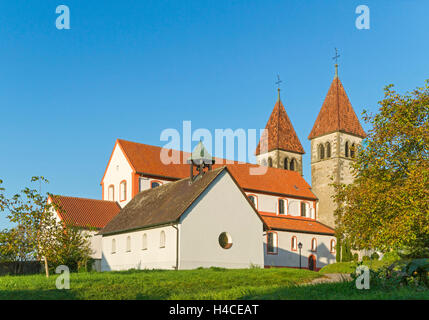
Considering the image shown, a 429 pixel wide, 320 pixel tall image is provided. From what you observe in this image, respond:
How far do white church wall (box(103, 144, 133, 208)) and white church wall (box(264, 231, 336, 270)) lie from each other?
1513 centimetres

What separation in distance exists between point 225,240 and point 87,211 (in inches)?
671

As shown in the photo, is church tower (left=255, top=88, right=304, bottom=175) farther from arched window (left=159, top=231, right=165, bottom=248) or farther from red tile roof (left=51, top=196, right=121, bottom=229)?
arched window (left=159, top=231, right=165, bottom=248)

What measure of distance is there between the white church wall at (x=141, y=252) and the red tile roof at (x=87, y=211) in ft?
10.7

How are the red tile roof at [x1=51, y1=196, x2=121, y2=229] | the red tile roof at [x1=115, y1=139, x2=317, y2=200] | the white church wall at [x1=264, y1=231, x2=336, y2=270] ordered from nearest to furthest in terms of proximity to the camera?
the red tile roof at [x1=51, y1=196, x2=121, y2=229], the red tile roof at [x1=115, y1=139, x2=317, y2=200], the white church wall at [x1=264, y1=231, x2=336, y2=270]

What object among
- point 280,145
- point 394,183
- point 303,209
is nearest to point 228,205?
point 394,183

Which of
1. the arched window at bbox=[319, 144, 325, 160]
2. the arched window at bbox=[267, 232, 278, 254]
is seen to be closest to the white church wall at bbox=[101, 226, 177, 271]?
A: the arched window at bbox=[267, 232, 278, 254]

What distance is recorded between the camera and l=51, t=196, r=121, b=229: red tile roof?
1761 inches

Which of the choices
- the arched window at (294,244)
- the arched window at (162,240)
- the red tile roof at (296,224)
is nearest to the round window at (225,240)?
the arched window at (162,240)

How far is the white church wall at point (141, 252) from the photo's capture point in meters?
33.8

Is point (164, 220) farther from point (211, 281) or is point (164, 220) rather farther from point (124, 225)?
point (211, 281)

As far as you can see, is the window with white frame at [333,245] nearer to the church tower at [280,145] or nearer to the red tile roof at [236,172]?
the red tile roof at [236,172]

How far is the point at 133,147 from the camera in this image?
5184cm

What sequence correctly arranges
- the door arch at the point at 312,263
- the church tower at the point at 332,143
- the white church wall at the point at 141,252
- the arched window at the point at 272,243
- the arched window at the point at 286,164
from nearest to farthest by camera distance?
the white church wall at the point at 141,252
the arched window at the point at 272,243
the door arch at the point at 312,263
the church tower at the point at 332,143
the arched window at the point at 286,164

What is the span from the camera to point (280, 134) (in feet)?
233
